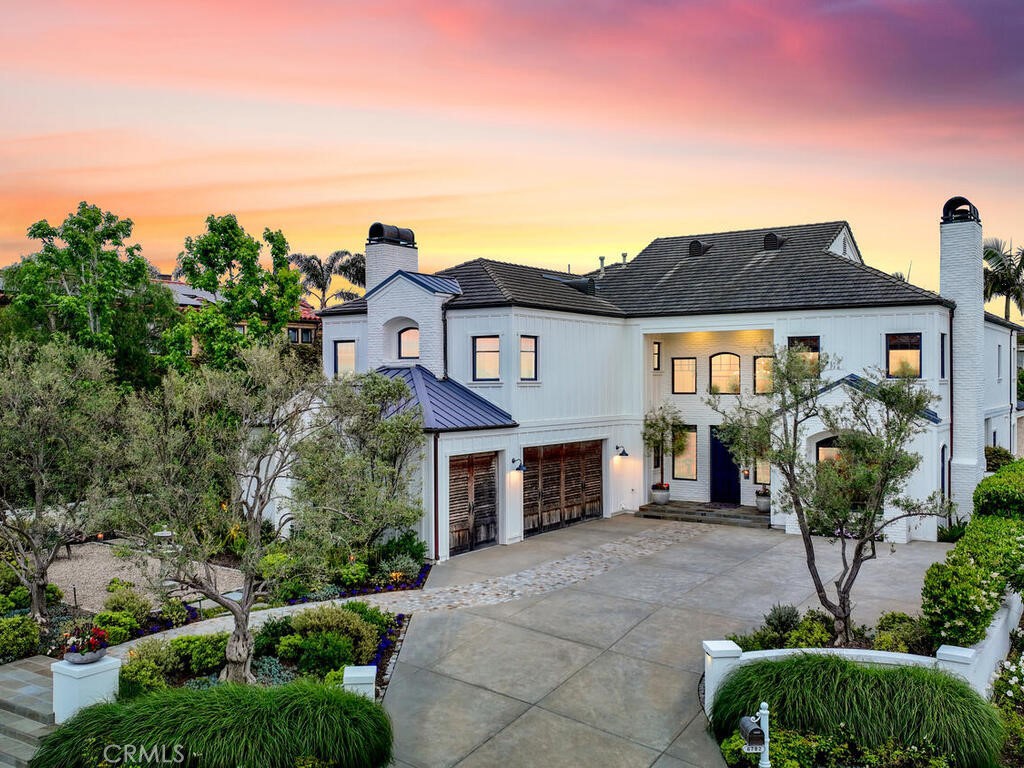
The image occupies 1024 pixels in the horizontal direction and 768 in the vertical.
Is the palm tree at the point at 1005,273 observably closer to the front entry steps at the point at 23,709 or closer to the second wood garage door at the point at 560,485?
the second wood garage door at the point at 560,485

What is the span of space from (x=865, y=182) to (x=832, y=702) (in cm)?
1877

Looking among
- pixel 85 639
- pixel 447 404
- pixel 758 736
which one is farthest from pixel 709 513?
pixel 85 639

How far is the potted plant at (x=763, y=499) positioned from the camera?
22797 mm

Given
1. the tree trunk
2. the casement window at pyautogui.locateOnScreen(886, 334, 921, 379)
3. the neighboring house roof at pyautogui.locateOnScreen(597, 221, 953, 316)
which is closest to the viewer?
the tree trunk

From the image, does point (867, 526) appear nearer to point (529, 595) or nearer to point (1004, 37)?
point (529, 595)

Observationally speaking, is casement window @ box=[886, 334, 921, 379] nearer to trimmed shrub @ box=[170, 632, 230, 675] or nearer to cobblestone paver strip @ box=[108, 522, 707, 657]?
cobblestone paver strip @ box=[108, 522, 707, 657]

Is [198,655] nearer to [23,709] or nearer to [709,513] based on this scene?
[23,709]

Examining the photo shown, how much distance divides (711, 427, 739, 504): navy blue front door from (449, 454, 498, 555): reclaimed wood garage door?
903 centimetres

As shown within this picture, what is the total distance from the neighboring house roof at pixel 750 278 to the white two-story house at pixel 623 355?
0.08 meters

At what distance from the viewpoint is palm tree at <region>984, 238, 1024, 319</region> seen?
42438 millimetres

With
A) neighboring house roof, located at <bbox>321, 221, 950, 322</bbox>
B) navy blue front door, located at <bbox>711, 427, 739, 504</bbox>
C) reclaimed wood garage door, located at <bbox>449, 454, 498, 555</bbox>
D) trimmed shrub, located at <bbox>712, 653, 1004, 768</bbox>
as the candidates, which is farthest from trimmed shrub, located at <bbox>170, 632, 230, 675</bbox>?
navy blue front door, located at <bbox>711, 427, 739, 504</bbox>

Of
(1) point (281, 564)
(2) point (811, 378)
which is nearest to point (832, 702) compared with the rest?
(2) point (811, 378)

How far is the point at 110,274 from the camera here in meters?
24.7

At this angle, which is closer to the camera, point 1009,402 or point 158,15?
point 158,15
